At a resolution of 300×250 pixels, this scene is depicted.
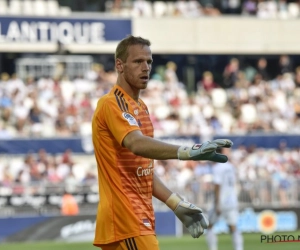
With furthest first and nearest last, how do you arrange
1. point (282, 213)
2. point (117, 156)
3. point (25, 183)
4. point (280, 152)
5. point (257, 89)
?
point (257, 89) → point (280, 152) → point (282, 213) → point (25, 183) → point (117, 156)

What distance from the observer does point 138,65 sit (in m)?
5.90

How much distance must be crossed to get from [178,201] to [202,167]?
16.0 m

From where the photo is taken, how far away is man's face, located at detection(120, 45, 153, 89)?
19.4ft

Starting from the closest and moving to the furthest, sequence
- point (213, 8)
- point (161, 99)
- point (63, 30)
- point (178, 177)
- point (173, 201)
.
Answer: point (173, 201) → point (178, 177) → point (63, 30) → point (161, 99) → point (213, 8)

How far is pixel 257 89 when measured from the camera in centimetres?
2761

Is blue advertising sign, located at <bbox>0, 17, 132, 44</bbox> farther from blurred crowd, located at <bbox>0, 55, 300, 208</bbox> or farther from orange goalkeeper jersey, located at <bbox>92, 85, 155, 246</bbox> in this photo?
orange goalkeeper jersey, located at <bbox>92, 85, 155, 246</bbox>

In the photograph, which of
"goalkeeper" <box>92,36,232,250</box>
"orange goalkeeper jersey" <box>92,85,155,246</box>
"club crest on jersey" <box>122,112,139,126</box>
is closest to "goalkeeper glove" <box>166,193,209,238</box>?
"goalkeeper" <box>92,36,232,250</box>

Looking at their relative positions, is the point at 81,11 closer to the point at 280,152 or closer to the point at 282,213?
the point at 280,152

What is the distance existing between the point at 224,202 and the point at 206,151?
10.8 meters

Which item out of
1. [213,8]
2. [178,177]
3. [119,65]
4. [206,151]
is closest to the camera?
[206,151]

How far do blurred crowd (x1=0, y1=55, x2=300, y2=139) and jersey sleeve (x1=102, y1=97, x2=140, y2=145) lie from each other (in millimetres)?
17035

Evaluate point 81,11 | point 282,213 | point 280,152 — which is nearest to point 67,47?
point 81,11

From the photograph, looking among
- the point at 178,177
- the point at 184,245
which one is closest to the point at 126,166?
the point at 184,245

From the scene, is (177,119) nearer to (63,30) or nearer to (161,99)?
(161,99)
